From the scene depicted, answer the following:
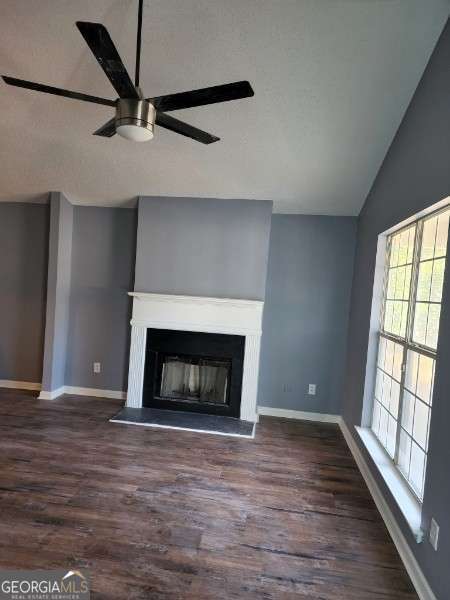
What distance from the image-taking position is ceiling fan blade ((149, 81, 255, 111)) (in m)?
1.70

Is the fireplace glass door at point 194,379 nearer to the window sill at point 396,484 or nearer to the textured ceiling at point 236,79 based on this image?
the window sill at point 396,484

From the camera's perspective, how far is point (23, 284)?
4668 millimetres

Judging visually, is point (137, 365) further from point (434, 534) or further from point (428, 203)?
point (428, 203)

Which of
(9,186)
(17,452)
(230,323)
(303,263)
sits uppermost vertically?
(9,186)

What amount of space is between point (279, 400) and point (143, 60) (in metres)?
3.70

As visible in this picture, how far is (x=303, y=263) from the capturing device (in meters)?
4.31

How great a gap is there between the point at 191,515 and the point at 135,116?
2.46 m

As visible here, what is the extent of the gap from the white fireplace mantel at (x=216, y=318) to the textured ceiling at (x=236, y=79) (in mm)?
1246

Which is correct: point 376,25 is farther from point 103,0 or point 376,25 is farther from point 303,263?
point 303,263

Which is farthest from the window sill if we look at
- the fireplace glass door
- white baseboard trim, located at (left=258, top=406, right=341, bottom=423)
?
the fireplace glass door

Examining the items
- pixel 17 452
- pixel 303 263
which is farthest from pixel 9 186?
pixel 303 263

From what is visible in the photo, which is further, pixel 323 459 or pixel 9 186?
pixel 9 186

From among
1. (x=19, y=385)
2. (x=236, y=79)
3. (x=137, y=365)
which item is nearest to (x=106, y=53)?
(x=236, y=79)

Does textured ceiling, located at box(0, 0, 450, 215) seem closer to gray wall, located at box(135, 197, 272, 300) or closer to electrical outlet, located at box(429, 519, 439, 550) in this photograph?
gray wall, located at box(135, 197, 272, 300)
